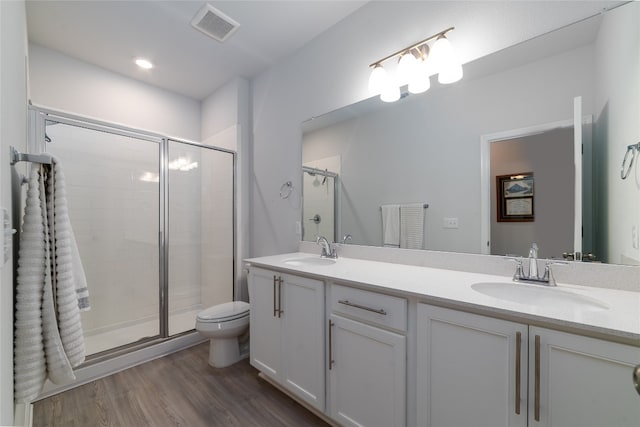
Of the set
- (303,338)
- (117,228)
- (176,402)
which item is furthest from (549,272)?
(117,228)

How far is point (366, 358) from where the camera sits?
49.8 inches

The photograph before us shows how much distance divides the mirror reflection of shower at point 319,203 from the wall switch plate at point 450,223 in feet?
2.68

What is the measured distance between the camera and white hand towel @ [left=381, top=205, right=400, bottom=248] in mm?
1773

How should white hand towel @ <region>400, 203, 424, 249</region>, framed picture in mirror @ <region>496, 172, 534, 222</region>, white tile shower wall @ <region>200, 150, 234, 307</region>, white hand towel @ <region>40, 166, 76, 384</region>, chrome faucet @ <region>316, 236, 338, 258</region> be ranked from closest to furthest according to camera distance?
white hand towel @ <region>40, 166, 76, 384</region>
framed picture in mirror @ <region>496, 172, 534, 222</region>
white hand towel @ <region>400, 203, 424, 249</region>
chrome faucet @ <region>316, 236, 338, 258</region>
white tile shower wall @ <region>200, 150, 234, 307</region>

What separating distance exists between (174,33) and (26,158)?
1.88 metres

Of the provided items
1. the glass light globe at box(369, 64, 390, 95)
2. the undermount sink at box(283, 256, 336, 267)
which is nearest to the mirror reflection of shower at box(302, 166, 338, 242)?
the undermount sink at box(283, 256, 336, 267)

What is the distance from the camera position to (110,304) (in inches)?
102

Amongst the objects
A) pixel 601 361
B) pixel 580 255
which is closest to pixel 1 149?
pixel 601 361

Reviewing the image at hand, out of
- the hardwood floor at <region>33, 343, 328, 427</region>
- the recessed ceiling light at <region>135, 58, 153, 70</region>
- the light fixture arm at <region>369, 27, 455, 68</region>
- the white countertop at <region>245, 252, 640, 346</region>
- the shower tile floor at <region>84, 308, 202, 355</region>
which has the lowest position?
the hardwood floor at <region>33, 343, 328, 427</region>

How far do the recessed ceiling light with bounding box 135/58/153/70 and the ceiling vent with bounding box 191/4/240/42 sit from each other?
81cm

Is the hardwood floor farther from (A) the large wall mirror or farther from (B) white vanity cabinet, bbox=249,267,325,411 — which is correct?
(A) the large wall mirror

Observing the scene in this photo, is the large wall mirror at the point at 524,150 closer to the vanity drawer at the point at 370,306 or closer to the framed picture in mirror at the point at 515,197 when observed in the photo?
the framed picture in mirror at the point at 515,197

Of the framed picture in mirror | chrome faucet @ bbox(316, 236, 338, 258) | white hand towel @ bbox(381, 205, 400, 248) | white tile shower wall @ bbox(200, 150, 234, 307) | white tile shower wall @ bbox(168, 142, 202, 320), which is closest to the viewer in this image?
the framed picture in mirror

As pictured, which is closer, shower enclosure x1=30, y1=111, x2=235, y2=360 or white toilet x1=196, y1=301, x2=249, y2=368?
white toilet x1=196, y1=301, x2=249, y2=368
